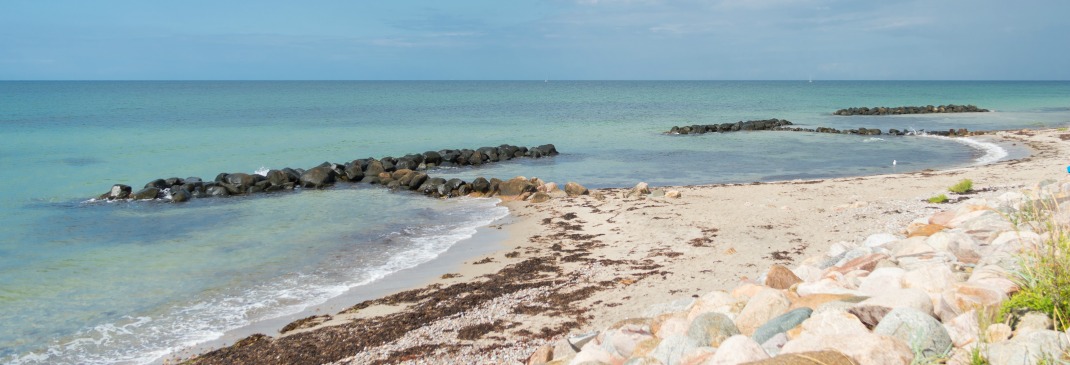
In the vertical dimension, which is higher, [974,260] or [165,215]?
[974,260]

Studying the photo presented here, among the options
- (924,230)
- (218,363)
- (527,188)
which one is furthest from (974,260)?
(527,188)

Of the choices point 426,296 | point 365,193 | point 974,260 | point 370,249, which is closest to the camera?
point 974,260

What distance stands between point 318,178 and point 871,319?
65.6 feet

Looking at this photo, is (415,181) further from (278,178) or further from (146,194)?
(146,194)

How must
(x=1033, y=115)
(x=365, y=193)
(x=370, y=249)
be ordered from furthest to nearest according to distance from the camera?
(x=1033, y=115) < (x=365, y=193) < (x=370, y=249)

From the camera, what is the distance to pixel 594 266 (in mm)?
11031

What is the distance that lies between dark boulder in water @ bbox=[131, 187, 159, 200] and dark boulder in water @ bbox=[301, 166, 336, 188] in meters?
4.15

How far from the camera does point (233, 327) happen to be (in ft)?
30.0

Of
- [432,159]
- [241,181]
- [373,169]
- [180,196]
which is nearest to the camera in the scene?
[180,196]

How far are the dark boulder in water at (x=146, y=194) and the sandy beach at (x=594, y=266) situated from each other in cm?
1079

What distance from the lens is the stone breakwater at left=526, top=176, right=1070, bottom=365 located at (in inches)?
150

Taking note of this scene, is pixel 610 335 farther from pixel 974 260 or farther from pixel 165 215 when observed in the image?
pixel 165 215

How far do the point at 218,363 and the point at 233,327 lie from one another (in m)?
1.32

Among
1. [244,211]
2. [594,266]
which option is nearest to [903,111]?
[244,211]
